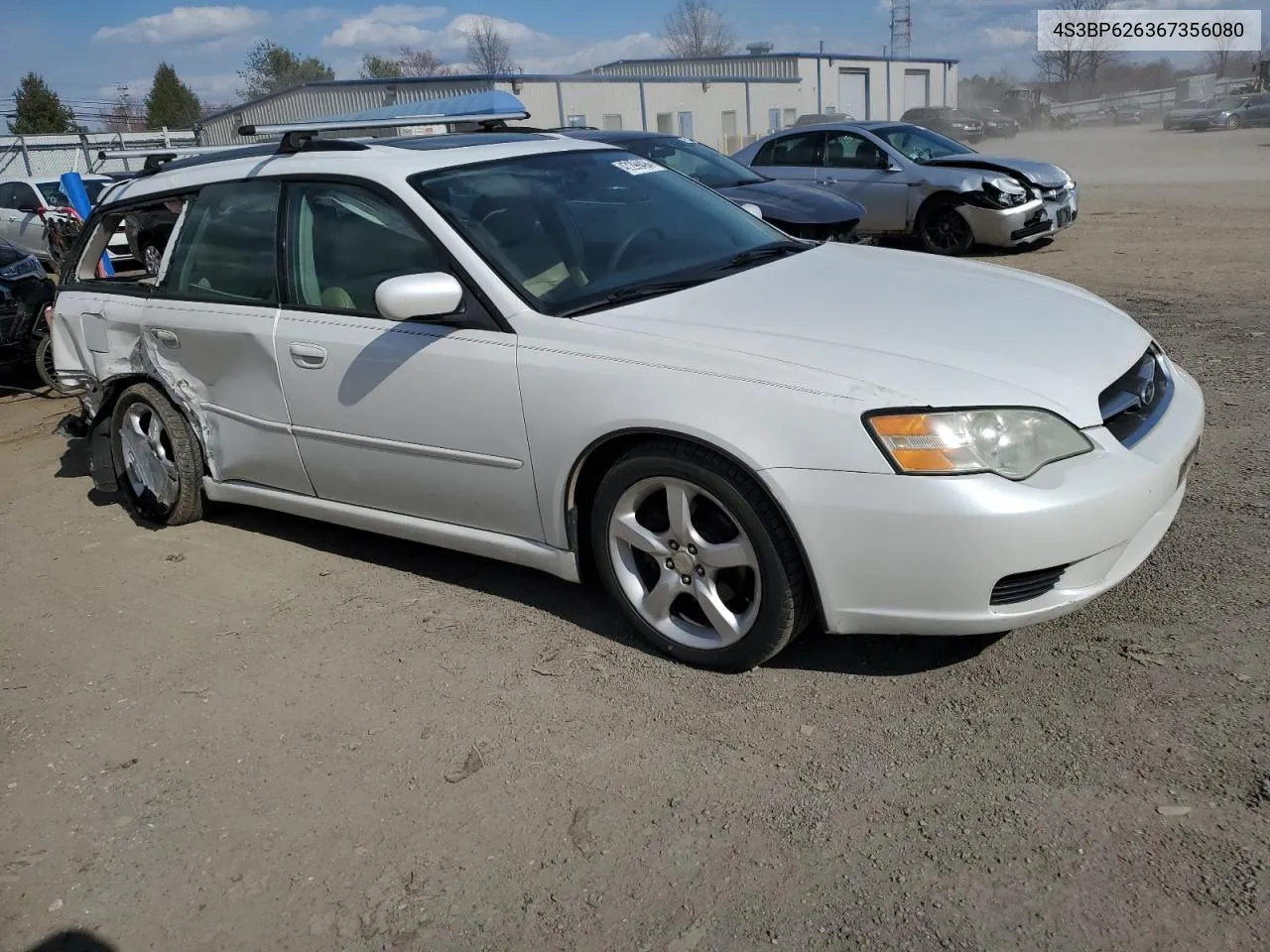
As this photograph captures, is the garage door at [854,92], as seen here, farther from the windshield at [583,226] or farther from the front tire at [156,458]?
the front tire at [156,458]

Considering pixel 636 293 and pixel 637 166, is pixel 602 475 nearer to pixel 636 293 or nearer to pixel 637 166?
pixel 636 293

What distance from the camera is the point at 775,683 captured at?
129 inches

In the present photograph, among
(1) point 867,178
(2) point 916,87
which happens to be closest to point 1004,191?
(1) point 867,178

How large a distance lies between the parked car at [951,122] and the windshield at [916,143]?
82.7 feet

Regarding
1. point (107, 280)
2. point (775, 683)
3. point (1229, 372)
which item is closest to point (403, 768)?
point (775, 683)

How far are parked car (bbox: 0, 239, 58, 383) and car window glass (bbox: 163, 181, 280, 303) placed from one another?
468cm

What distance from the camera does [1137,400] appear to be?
323 centimetres

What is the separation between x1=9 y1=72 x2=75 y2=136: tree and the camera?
178 ft

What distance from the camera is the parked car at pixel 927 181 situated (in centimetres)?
1133

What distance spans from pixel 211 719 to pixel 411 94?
3825 cm

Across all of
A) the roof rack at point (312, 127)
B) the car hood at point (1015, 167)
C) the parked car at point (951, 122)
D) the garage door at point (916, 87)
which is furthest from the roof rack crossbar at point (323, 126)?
the garage door at point (916, 87)

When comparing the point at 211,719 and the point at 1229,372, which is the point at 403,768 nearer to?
the point at 211,719

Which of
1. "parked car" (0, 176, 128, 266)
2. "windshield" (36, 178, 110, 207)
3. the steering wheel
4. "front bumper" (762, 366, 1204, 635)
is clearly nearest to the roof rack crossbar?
the steering wheel

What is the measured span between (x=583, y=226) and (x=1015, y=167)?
919 centimetres
